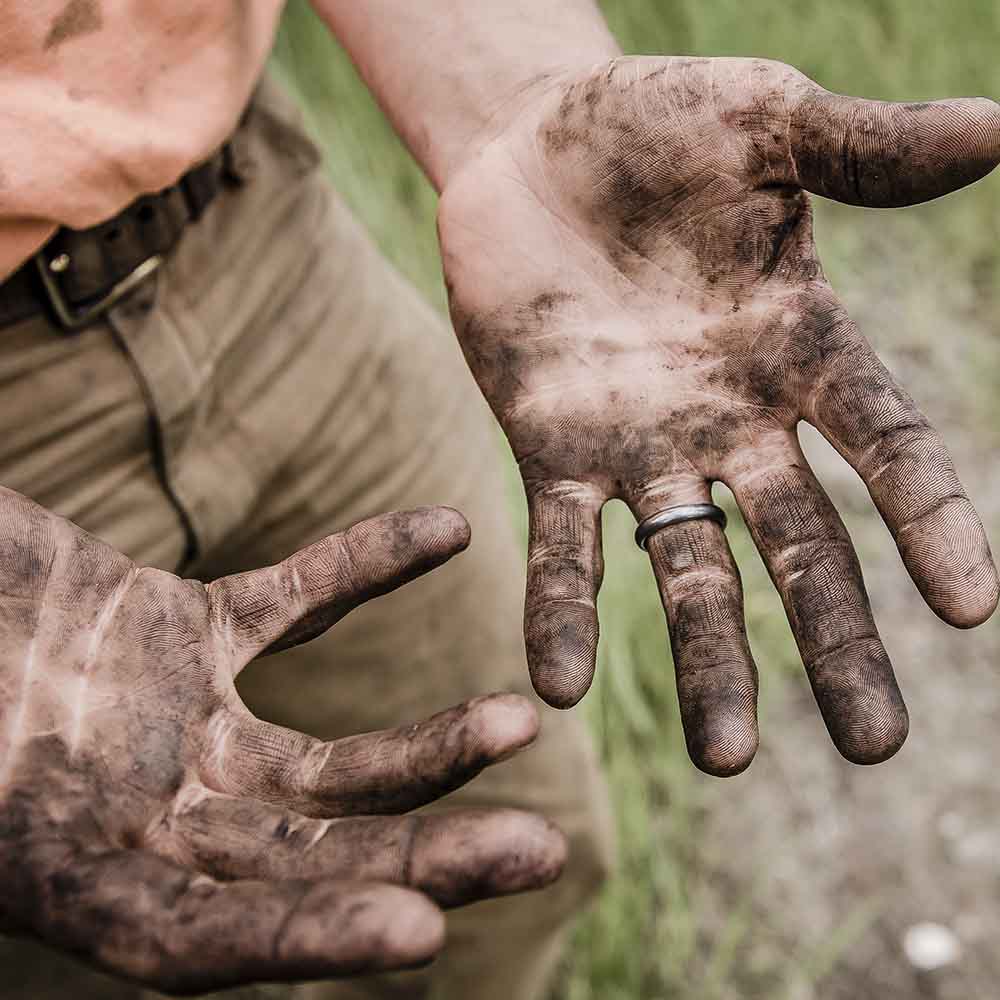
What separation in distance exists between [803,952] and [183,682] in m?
1.35

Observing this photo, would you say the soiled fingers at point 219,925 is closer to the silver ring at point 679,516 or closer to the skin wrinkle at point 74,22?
the silver ring at point 679,516

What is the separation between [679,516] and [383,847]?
1.26ft

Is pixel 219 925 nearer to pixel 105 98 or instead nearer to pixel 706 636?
pixel 706 636

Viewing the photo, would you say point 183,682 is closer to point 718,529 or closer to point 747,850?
point 718,529

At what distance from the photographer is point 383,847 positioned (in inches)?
27.7

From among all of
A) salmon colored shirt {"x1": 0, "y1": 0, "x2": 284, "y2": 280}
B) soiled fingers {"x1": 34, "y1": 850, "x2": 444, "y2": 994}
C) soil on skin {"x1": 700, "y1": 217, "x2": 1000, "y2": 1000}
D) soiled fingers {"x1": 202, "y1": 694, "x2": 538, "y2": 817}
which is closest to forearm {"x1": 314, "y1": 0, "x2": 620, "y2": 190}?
salmon colored shirt {"x1": 0, "y1": 0, "x2": 284, "y2": 280}

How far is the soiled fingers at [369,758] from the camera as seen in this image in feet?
2.36

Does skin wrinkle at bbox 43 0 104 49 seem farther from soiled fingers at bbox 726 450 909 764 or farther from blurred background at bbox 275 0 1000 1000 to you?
blurred background at bbox 275 0 1000 1000

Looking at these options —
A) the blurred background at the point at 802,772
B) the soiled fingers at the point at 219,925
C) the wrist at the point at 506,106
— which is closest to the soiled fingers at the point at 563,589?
the soiled fingers at the point at 219,925

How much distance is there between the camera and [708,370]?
0.98 metres

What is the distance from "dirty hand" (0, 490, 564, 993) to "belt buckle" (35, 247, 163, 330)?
0.23m

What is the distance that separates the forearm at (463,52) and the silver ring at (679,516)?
0.42 meters

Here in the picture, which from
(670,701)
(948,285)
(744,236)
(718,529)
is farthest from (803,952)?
(948,285)

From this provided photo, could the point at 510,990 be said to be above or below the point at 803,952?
above
